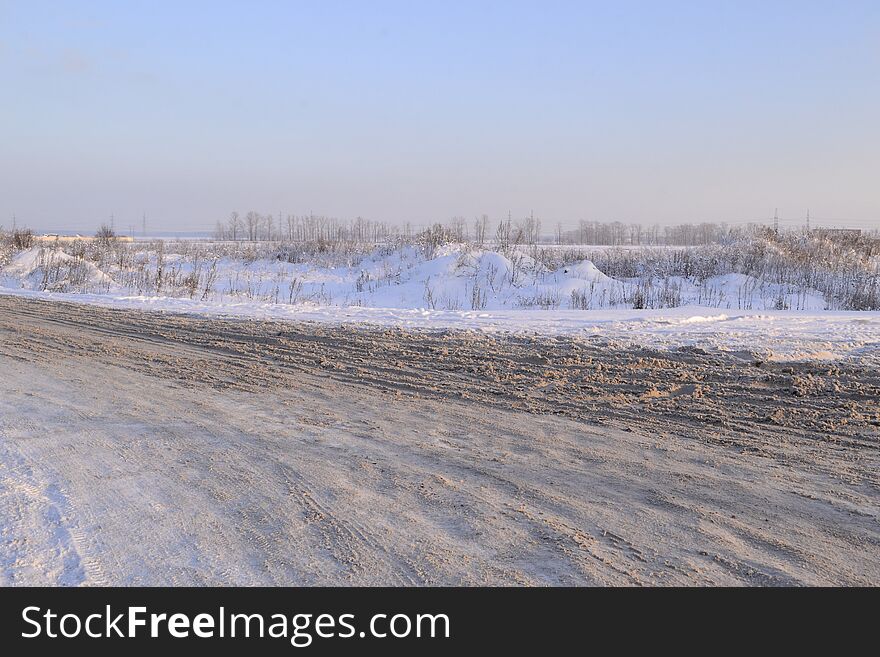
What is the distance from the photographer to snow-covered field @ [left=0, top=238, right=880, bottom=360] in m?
12.1

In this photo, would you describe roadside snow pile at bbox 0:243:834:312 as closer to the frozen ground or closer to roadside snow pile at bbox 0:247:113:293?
roadside snow pile at bbox 0:247:113:293

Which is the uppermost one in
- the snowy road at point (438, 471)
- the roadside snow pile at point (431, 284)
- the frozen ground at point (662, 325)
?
the roadside snow pile at point (431, 284)

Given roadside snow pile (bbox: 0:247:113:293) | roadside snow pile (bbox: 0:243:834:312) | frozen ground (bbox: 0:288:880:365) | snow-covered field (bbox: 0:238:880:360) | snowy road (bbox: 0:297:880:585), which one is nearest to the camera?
snowy road (bbox: 0:297:880:585)

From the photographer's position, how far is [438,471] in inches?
219

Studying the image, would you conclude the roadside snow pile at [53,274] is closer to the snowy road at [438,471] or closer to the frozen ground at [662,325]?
the frozen ground at [662,325]

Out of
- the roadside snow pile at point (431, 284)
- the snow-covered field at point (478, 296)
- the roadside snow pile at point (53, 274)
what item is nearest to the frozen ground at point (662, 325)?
the snow-covered field at point (478, 296)

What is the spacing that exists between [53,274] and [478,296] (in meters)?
16.8

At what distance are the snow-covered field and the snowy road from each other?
2.25m

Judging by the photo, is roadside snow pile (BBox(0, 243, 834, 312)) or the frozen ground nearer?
the frozen ground

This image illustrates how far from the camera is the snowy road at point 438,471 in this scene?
4000 millimetres

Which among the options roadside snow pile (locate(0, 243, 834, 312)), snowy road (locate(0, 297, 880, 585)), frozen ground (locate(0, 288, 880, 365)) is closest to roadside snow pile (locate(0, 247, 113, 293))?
roadside snow pile (locate(0, 243, 834, 312))

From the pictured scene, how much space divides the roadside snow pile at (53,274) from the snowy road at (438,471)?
1644 centimetres

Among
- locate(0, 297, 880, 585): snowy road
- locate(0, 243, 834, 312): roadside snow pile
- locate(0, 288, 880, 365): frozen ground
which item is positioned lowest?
locate(0, 297, 880, 585): snowy road
